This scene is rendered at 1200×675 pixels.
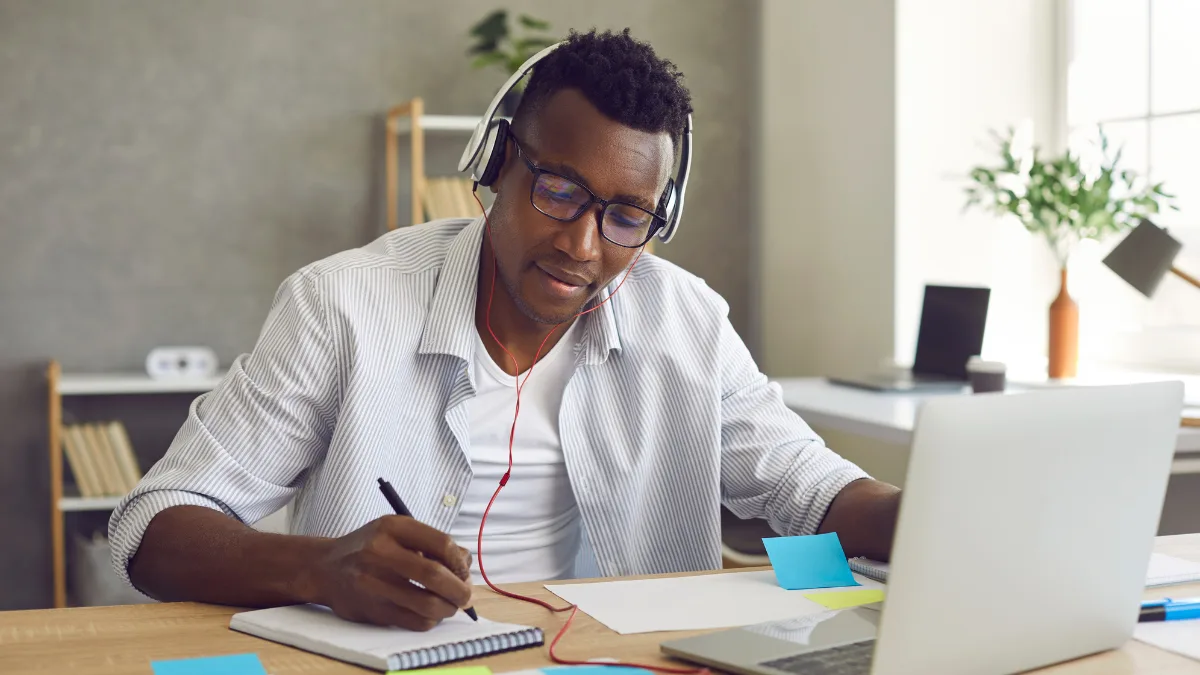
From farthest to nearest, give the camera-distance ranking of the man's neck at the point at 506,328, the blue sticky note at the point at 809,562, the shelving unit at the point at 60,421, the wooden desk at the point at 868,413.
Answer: the shelving unit at the point at 60,421 < the wooden desk at the point at 868,413 < the man's neck at the point at 506,328 < the blue sticky note at the point at 809,562

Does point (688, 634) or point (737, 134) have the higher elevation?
point (737, 134)

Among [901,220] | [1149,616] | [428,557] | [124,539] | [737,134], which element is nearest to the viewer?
[428,557]

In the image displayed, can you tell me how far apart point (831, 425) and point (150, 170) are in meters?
2.01

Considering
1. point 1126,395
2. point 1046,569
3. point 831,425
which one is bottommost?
point 831,425

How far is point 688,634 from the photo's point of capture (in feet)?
3.07

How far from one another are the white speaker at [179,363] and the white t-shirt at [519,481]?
1837 millimetres

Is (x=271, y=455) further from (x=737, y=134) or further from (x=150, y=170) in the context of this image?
(x=737, y=134)

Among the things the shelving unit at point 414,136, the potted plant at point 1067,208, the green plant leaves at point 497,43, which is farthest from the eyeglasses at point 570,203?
the green plant leaves at point 497,43

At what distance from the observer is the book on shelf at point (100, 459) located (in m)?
2.89

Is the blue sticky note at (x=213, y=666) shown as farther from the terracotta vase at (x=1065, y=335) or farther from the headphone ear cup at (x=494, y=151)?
the terracotta vase at (x=1065, y=335)

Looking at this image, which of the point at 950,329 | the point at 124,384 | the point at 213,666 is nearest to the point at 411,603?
the point at 213,666

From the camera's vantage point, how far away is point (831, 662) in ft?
2.75

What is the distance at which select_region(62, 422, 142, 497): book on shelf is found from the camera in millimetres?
2891

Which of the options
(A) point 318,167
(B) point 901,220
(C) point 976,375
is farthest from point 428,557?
(A) point 318,167
